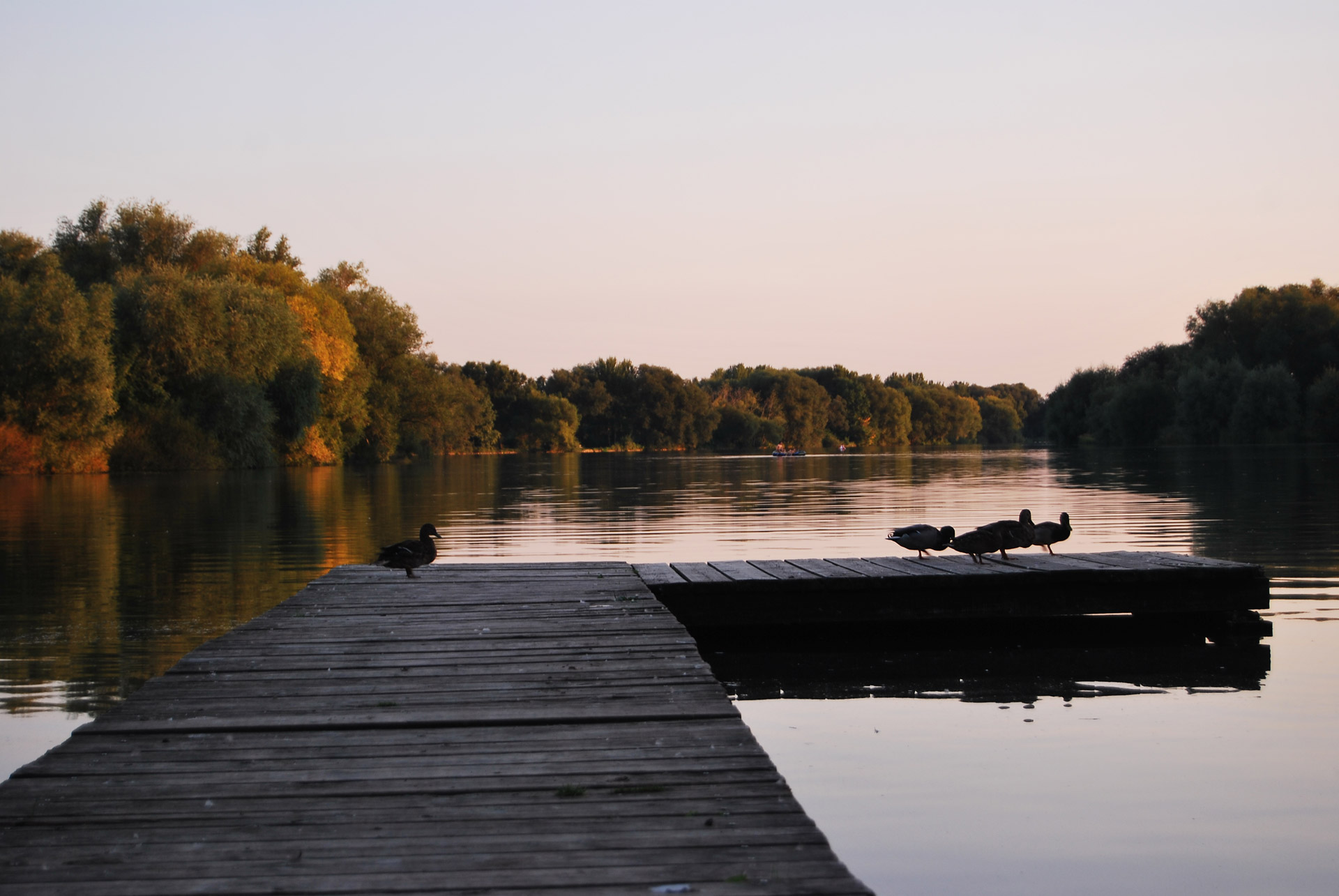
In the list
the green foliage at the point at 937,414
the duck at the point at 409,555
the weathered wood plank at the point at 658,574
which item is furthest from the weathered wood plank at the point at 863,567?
the green foliage at the point at 937,414

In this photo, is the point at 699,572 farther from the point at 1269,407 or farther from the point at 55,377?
the point at 1269,407

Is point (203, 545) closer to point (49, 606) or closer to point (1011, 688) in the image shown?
point (49, 606)

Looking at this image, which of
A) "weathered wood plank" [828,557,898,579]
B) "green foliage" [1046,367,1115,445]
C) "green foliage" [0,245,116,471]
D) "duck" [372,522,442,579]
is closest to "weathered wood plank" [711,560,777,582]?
"weathered wood plank" [828,557,898,579]

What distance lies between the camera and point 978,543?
11.3 metres

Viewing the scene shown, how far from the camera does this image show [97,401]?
1815 inches

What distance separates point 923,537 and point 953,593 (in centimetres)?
92

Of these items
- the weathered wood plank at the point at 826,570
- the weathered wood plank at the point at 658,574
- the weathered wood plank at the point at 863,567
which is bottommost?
the weathered wood plank at the point at 658,574

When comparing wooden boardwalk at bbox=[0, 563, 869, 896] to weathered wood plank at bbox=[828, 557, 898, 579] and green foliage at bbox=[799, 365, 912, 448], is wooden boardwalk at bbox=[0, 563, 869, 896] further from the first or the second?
green foliage at bbox=[799, 365, 912, 448]

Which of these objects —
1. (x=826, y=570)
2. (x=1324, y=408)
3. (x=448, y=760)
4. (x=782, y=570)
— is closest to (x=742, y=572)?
(x=782, y=570)

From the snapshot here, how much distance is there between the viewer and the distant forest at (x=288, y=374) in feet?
153

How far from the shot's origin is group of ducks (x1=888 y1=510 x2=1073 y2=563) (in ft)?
36.9

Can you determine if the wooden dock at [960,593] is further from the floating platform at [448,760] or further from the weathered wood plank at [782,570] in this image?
the floating platform at [448,760]

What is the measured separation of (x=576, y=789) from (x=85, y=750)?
6.99 ft

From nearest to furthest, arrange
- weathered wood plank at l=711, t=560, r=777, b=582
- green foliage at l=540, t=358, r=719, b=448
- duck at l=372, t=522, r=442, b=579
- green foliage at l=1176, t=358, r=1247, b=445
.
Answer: weathered wood plank at l=711, t=560, r=777, b=582 < duck at l=372, t=522, r=442, b=579 < green foliage at l=1176, t=358, r=1247, b=445 < green foliage at l=540, t=358, r=719, b=448
